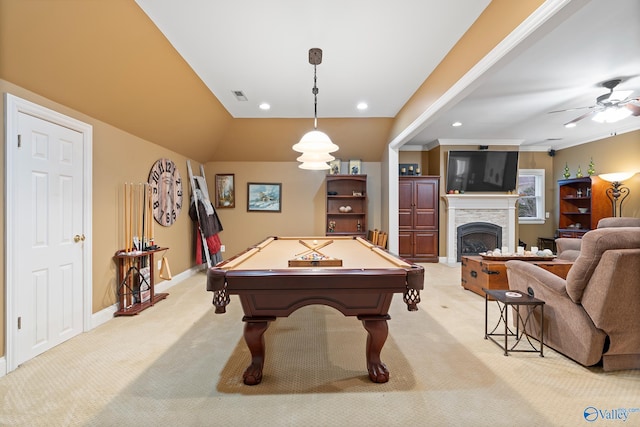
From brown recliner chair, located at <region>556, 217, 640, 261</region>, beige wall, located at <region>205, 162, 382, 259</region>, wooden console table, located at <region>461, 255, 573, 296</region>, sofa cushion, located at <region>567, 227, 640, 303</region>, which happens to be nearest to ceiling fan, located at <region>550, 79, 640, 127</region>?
brown recliner chair, located at <region>556, 217, 640, 261</region>

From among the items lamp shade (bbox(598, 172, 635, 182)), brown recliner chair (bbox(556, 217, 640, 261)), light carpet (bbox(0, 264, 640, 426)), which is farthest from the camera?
lamp shade (bbox(598, 172, 635, 182))

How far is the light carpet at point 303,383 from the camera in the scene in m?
1.66

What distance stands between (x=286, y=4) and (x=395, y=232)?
4.02 meters

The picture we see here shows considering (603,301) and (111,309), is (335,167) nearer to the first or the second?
(111,309)

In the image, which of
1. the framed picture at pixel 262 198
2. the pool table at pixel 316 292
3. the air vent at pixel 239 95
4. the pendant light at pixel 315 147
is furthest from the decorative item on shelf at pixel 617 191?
the air vent at pixel 239 95

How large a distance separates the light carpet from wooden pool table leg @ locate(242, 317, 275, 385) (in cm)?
6

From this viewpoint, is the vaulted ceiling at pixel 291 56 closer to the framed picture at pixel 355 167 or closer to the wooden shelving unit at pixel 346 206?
the framed picture at pixel 355 167

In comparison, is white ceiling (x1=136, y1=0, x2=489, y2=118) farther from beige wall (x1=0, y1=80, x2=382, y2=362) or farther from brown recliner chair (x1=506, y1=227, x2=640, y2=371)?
brown recliner chair (x1=506, y1=227, x2=640, y2=371)

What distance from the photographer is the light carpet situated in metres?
1.66

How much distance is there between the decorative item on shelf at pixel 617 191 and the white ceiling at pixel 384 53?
1.59m

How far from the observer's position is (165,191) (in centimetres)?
441

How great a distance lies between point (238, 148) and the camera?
19.4 ft

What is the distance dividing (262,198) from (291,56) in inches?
142

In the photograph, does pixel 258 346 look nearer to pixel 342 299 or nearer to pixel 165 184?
pixel 342 299
